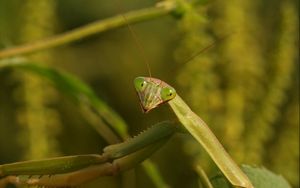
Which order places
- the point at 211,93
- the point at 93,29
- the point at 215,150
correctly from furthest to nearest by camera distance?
the point at 211,93
the point at 93,29
the point at 215,150

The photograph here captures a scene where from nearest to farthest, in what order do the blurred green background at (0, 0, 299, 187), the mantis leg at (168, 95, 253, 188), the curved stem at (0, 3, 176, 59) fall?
the mantis leg at (168, 95, 253, 188)
the curved stem at (0, 3, 176, 59)
the blurred green background at (0, 0, 299, 187)

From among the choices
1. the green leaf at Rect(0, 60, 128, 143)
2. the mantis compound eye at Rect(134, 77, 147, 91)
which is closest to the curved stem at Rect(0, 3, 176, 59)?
the green leaf at Rect(0, 60, 128, 143)

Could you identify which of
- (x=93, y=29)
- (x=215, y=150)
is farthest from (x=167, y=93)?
(x=93, y=29)

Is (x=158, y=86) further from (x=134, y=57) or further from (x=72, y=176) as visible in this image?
(x=134, y=57)

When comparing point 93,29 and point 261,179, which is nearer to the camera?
point 261,179

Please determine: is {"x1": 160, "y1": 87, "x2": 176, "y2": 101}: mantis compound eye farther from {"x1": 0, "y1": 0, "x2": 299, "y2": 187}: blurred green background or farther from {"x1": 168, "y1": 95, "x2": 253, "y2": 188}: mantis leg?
{"x1": 0, "y1": 0, "x2": 299, "y2": 187}: blurred green background

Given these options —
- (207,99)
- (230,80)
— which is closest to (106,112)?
(207,99)

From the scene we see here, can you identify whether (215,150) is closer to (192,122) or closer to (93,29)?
(192,122)

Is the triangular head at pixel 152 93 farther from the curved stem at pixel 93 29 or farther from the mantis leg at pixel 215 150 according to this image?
the curved stem at pixel 93 29
